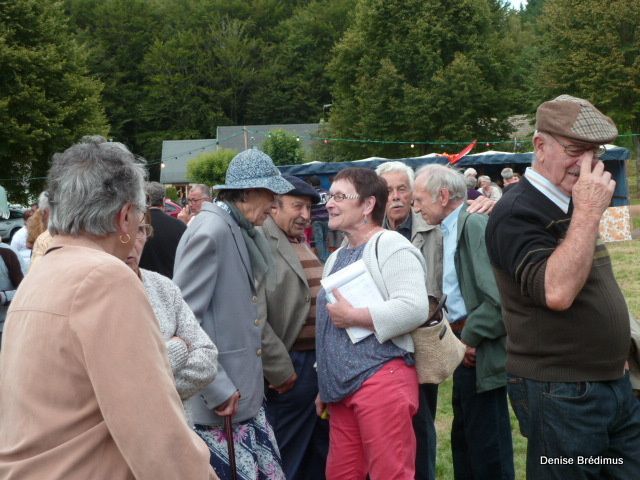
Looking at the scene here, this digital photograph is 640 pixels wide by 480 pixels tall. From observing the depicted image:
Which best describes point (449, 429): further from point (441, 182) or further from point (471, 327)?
point (441, 182)

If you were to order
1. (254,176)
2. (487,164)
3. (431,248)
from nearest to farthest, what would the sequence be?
(254,176) < (431,248) < (487,164)

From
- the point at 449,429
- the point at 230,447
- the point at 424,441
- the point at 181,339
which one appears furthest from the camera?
the point at 449,429

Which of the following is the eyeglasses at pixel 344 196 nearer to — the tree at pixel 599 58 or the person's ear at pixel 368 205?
the person's ear at pixel 368 205

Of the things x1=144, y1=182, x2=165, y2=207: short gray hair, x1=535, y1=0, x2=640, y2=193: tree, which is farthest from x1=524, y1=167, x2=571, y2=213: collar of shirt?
x1=535, y1=0, x2=640, y2=193: tree

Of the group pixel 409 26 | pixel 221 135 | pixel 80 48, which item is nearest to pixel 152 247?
pixel 80 48

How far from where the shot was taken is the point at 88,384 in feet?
6.44

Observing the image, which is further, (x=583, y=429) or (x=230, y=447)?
(x=230, y=447)

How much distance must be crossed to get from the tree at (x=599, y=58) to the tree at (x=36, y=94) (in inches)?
875

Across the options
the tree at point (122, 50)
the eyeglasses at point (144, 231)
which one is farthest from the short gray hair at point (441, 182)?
the tree at point (122, 50)

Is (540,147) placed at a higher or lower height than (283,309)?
higher

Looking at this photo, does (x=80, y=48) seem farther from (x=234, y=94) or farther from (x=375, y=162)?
(x=234, y=94)

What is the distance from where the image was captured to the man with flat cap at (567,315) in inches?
115

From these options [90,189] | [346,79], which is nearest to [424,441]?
[90,189]

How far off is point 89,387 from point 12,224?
2548 cm
